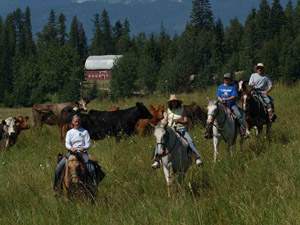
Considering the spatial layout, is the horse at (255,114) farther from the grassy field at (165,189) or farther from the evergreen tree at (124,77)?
the evergreen tree at (124,77)

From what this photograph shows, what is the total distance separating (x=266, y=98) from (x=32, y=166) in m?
6.72

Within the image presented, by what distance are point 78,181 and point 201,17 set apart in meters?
140

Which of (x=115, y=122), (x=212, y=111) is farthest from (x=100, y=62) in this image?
(x=212, y=111)

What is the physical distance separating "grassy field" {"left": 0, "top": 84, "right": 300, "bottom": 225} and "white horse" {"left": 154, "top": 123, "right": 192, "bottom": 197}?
12.0 inches

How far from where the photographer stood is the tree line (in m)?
99.2

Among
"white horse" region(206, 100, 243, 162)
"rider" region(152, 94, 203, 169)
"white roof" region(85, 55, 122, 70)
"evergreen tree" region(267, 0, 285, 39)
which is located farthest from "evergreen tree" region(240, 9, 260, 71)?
"rider" region(152, 94, 203, 169)

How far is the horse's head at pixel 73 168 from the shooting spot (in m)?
8.32

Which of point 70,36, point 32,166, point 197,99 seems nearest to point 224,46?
point 70,36

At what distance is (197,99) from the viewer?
801 inches

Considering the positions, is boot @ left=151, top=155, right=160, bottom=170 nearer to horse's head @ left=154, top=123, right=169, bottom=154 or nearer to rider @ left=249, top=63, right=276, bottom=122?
horse's head @ left=154, top=123, right=169, bottom=154

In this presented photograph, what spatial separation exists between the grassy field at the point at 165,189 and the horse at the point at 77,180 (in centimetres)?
23

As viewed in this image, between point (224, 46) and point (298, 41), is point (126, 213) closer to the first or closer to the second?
point (298, 41)

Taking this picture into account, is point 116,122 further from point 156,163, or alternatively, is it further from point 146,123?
point 156,163

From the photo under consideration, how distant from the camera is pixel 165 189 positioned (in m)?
9.15
